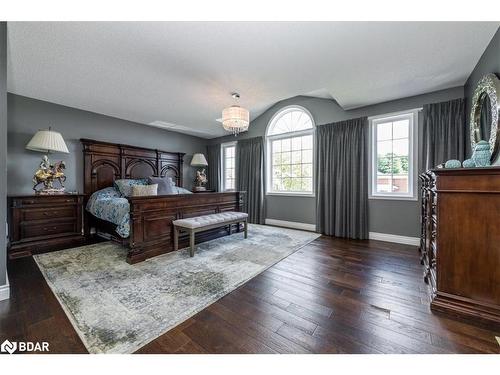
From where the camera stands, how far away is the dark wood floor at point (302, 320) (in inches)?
49.3

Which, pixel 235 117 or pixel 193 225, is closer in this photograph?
pixel 193 225

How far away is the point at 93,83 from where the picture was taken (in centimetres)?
295

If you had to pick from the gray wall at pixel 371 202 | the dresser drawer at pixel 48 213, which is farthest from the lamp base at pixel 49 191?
Answer: the gray wall at pixel 371 202

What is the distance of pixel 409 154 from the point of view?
134 inches

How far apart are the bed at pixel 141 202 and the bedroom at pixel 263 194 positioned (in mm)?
27

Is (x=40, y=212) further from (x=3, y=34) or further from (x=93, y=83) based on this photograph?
(x=3, y=34)

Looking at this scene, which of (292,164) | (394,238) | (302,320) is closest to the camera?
(302,320)

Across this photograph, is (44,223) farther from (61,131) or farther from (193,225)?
(193,225)

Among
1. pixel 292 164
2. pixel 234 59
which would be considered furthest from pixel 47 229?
pixel 292 164

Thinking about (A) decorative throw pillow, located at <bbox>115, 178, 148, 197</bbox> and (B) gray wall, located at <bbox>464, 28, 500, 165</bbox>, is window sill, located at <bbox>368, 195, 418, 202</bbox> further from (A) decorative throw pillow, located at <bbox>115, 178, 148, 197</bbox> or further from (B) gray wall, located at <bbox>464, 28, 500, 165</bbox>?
(A) decorative throw pillow, located at <bbox>115, 178, 148, 197</bbox>

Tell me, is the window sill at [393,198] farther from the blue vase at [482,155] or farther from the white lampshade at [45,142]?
Result: the white lampshade at [45,142]

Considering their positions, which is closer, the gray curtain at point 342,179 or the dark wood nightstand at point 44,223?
the dark wood nightstand at point 44,223

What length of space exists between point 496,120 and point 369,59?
130cm

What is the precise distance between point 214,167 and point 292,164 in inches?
98.8
